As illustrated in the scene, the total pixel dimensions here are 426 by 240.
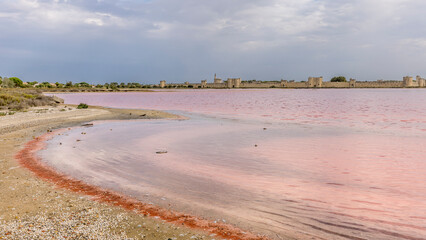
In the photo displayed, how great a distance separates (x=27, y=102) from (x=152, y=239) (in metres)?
31.6

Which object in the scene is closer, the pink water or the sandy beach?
the sandy beach

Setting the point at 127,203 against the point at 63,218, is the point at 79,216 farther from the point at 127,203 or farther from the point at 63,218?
the point at 127,203

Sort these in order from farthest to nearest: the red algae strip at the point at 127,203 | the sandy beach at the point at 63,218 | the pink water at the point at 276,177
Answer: the pink water at the point at 276,177 < the red algae strip at the point at 127,203 < the sandy beach at the point at 63,218

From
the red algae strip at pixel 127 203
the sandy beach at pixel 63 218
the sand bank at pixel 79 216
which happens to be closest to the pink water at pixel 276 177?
the red algae strip at pixel 127 203

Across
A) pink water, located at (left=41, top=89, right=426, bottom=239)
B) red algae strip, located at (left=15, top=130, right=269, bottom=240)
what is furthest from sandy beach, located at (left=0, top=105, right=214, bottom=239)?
pink water, located at (left=41, top=89, right=426, bottom=239)

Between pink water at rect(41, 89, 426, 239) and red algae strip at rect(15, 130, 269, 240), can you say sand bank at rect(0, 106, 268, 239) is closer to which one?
red algae strip at rect(15, 130, 269, 240)

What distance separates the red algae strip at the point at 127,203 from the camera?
15.5 ft

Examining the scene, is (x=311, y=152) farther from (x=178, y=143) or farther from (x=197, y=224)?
(x=197, y=224)

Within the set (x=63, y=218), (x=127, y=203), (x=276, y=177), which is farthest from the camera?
(x=276, y=177)

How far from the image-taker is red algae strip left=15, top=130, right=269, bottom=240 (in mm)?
4738

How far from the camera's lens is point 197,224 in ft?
16.4

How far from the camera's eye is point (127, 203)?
592 centimetres

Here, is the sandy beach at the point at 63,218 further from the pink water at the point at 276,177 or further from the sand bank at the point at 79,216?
the pink water at the point at 276,177

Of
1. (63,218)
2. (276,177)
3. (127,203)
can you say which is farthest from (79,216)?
(276,177)
